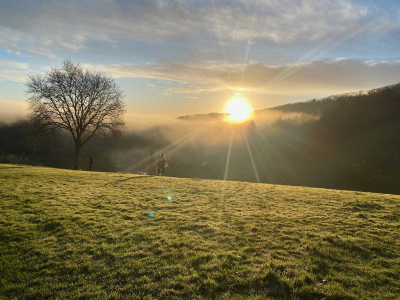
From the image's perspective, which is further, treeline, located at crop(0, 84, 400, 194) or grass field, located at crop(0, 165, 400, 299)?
treeline, located at crop(0, 84, 400, 194)

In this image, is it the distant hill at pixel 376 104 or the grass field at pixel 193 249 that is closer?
the grass field at pixel 193 249

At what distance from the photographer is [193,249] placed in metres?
8.87

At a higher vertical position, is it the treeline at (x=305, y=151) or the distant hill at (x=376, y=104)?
the distant hill at (x=376, y=104)

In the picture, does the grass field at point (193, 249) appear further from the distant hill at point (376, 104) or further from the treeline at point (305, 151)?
the distant hill at point (376, 104)

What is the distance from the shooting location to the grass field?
656cm

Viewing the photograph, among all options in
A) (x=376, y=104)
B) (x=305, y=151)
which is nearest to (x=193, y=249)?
(x=305, y=151)

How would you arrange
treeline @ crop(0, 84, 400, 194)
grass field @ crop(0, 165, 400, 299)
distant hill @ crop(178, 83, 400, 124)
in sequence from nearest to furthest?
grass field @ crop(0, 165, 400, 299), treeline @ crop(0, 84, 400, 194), distant hill @ crop(178, 83, 400, 124)

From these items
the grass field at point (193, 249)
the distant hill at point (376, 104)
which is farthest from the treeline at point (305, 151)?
the grass field at point (193, 249)

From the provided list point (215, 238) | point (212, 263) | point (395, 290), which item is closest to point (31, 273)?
A: point (212, 263)

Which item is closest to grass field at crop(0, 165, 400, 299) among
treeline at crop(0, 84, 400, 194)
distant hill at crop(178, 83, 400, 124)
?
treeline at crop(0, 84, 400, 194)

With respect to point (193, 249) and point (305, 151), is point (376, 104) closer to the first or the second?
point (305, 151)

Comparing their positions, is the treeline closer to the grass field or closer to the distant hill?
the distant hill

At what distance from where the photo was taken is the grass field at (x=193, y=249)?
6.56 meters

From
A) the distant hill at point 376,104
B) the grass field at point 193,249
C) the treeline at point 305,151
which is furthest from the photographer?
the distant hill at point 376,104
